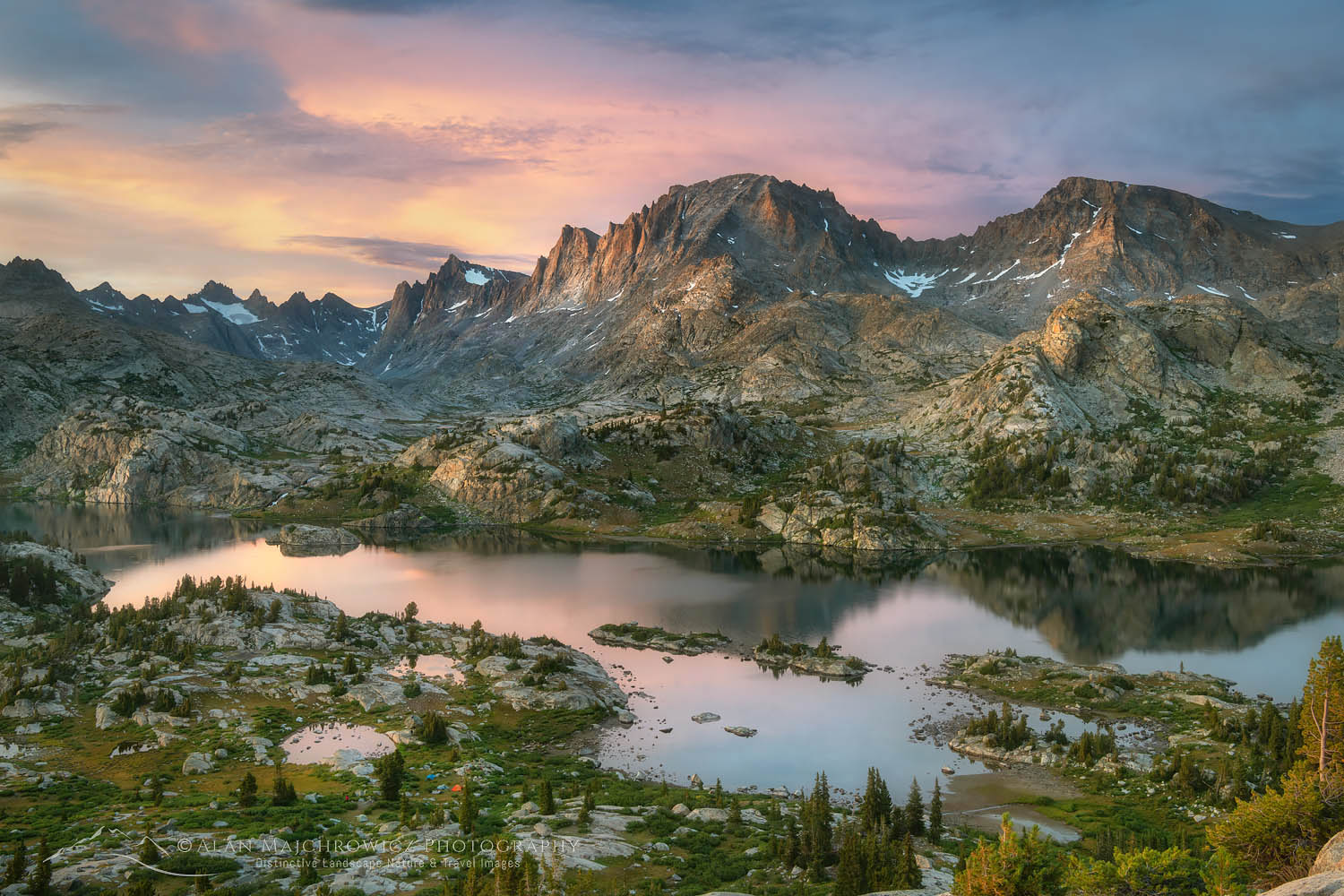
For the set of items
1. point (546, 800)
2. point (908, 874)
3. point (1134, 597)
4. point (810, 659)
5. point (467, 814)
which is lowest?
point (810, 659)

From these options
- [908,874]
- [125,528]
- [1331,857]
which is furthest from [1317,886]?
[125,528]

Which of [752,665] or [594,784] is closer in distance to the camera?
[594,784]

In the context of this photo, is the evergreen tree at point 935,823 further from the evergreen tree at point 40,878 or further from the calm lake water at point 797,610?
the evergreen tree at point 40,878

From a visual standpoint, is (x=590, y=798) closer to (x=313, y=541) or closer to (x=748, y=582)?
(x=748, y=582)

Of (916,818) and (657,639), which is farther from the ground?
(916,818)

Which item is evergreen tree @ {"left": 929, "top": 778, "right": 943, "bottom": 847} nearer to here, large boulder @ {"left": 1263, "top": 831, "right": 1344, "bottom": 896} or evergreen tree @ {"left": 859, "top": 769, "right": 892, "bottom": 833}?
evergreen tree @ {"left": 859, "top": 769, "right": 892, "bottom": 833}

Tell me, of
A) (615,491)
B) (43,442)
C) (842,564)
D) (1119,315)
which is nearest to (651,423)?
(615,491)

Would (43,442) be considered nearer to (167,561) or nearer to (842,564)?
(167,561)

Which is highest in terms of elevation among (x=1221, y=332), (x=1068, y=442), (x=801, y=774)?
(x=1221, y=332)
